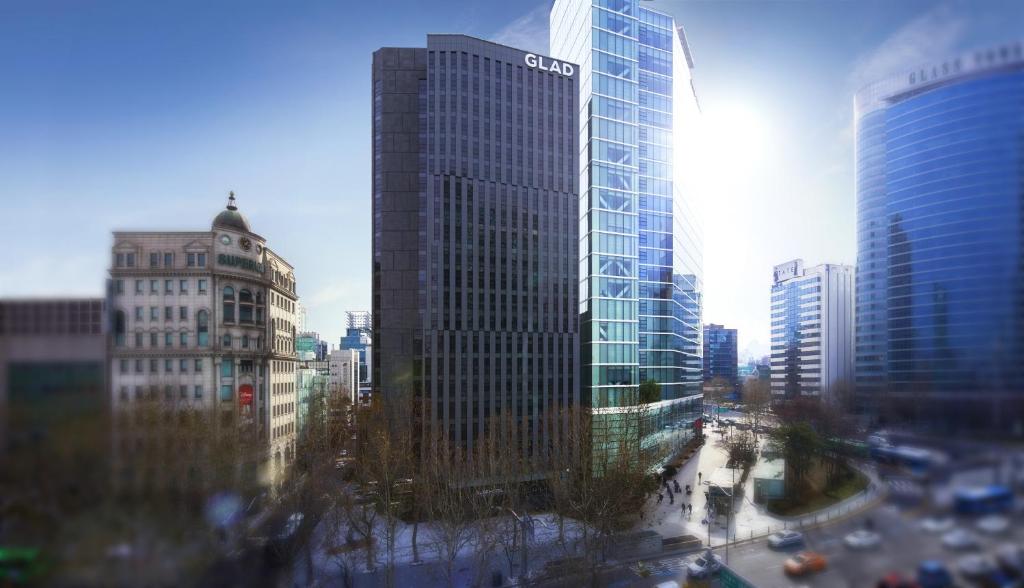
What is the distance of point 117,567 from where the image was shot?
231cm

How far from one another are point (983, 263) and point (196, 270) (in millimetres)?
6705

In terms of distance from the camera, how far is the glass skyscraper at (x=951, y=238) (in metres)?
1.41

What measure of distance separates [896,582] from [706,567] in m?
7.07

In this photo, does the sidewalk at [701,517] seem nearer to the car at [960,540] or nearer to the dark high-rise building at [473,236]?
the car at [960,540]

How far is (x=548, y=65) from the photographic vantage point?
1555cm

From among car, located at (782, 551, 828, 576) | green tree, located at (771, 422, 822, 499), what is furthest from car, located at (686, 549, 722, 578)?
car, located at (782, 551, 828, 576)

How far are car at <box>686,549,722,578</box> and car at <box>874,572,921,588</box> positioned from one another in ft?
21.7

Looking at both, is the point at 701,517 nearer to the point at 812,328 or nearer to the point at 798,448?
the point at 798,448

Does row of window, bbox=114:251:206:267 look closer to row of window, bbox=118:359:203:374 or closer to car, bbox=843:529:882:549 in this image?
row of window, bbox=118:359:203:374

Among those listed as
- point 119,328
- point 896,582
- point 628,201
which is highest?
point 628,201

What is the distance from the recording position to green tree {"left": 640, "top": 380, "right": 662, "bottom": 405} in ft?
46.8

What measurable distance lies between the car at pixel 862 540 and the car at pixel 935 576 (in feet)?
0.53

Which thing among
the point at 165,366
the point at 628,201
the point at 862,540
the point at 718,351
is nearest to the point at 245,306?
the point at 165,366

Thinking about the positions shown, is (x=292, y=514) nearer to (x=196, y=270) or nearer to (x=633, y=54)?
(x=196, y=270)
